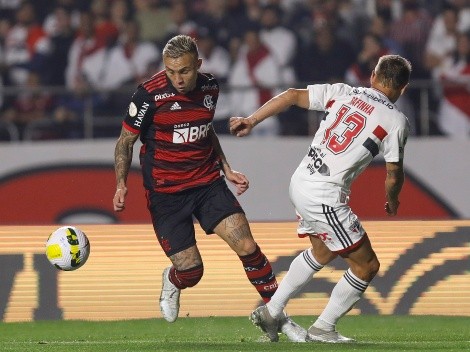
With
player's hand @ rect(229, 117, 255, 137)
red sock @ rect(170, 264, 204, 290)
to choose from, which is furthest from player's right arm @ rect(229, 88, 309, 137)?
red sock @ rect(170, 264, 204, 290)

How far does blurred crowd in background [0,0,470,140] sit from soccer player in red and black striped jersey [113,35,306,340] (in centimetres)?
510

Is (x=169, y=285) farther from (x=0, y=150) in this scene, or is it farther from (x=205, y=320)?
(x=0, y=150)

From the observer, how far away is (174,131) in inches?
311

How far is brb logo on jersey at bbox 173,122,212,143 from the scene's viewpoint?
25.9 feet

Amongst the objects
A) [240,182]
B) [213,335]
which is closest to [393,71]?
[240,182]

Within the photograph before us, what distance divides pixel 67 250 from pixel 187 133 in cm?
130

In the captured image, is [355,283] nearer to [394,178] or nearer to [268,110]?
[394,178]

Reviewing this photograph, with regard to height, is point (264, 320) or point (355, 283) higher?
point (355, 283)

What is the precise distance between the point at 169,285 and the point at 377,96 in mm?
2113

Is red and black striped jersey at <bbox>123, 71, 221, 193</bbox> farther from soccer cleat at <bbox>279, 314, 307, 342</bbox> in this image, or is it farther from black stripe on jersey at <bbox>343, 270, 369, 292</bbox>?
black stripe on jersey at <bbox>343, 270, 369, 292</bbox>

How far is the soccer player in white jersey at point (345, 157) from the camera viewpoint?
7.22m

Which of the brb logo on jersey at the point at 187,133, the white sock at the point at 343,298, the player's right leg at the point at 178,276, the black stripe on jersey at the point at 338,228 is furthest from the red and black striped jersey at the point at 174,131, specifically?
the white sock at the point at 343,298

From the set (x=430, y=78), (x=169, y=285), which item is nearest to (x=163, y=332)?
(x=169, y=285)

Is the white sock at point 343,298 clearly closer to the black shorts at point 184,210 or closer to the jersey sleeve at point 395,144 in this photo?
the jersey sleeve at point 395,144
